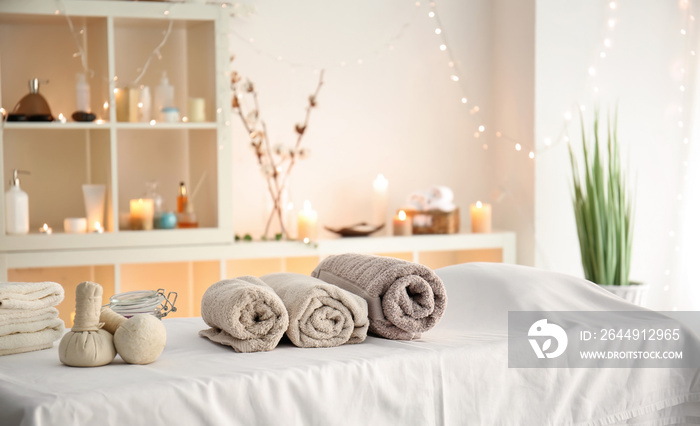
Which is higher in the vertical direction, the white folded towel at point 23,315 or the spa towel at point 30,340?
the white folded towel at point 23,315

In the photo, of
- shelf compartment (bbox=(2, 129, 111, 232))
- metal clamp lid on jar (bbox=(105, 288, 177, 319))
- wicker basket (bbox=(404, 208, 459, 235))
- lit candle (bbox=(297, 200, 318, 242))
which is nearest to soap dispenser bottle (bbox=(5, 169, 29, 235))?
shelf compartment (bbox=(2, 129, 111, 232))

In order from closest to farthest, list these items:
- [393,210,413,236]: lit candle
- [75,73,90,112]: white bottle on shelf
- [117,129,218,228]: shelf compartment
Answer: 1. [75,73,90,112]: white bottle on shelf
2. [117,129,218,228]: shelf compartment
3. [393,210,413,236]: lit candle

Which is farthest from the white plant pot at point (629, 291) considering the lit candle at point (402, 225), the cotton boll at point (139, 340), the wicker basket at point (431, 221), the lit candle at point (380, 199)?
the cotton boll at point (139, 340)

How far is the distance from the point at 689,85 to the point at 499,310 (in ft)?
6.96

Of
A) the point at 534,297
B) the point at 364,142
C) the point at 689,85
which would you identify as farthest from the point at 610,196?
the point at 534,297

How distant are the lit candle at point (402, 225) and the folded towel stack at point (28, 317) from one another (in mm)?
1714

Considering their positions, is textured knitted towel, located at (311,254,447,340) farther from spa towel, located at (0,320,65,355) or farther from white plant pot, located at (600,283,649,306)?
white plant pot, located at (600,283,649,306)

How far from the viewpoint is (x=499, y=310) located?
1531mm

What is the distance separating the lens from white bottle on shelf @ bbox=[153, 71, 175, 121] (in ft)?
8.90

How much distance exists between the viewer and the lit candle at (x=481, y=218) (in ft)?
9.96

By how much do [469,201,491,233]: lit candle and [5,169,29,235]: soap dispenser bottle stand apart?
1.70 metres

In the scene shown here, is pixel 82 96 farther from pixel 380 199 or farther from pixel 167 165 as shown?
pixel 380 199

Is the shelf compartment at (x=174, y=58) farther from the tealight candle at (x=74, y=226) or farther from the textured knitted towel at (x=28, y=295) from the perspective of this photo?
the textured knitted towel at (x=28, y=295)

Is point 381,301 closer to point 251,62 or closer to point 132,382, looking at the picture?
point 132,382
